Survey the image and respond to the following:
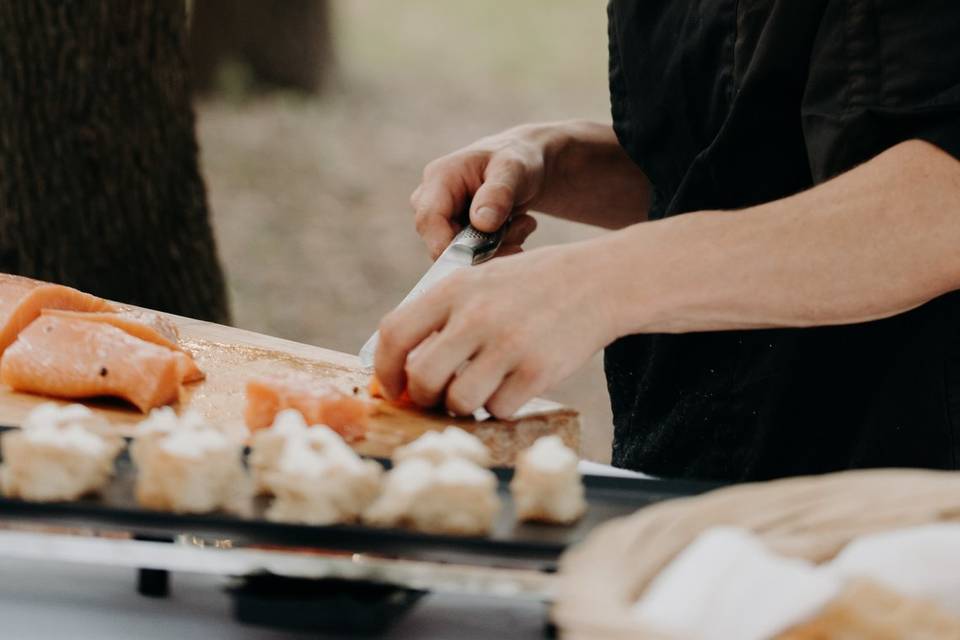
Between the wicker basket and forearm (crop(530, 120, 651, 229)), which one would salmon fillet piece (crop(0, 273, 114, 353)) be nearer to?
forearm (crop(530, 120, 651, 229))

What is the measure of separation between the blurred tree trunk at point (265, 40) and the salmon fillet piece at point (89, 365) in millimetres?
6517

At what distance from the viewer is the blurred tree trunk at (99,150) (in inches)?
123

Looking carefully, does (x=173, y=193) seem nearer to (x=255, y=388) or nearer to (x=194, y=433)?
(x=255, y=388)


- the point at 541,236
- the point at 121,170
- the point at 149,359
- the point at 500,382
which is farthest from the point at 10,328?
the point at 541,236

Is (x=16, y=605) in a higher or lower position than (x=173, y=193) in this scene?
lower

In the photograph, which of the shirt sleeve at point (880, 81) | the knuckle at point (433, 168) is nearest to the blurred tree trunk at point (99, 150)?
the knuckle at point (433, 168)

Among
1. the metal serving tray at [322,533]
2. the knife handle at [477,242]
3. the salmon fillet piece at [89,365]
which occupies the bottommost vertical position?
the metal serving tray at [322,533]

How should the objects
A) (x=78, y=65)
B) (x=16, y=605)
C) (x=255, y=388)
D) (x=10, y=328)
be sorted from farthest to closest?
(x=78, y=65), (x=10, y=328), (x=255, y=388), (x=16, y=605)

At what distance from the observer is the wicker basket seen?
805 millimetres

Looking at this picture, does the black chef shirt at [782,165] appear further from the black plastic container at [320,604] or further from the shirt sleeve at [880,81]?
the black plastic container at [320,604]

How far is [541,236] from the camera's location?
740 centimetres

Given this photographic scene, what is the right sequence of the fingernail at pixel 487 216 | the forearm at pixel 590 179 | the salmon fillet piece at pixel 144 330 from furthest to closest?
the forearm at pixel 590 179, the fingernail at pixel 487 216, the salmon fillet piece at pixel 144 330

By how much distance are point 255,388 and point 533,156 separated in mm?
742

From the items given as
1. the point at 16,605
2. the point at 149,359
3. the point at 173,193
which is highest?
the point at 173,193
